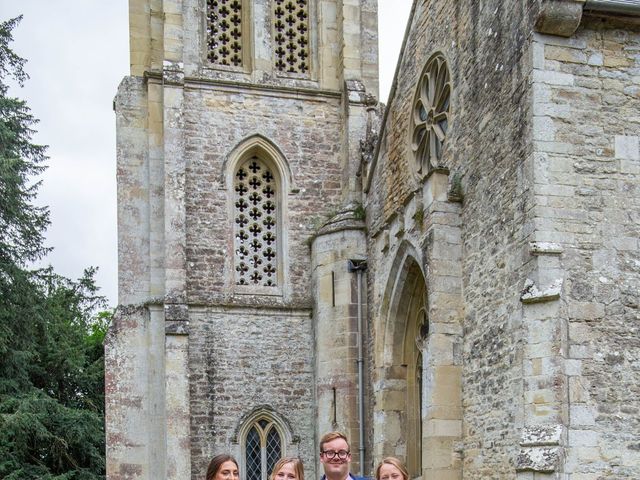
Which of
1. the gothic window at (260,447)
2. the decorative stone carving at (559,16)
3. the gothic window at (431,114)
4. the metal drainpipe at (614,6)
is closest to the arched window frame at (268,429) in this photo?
the gothic window at (260,447)

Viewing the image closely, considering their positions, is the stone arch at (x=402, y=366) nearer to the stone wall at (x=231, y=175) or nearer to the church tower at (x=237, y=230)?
the church tower at (x=237, y=230)

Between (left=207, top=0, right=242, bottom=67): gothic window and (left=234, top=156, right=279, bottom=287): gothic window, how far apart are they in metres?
1.92

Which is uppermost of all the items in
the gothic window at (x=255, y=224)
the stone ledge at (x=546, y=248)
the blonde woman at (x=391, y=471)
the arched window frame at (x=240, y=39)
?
the arched window frame at (x=240, y=39)

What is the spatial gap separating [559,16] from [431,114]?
439 cm

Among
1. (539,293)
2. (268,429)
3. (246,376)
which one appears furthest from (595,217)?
(268,429)

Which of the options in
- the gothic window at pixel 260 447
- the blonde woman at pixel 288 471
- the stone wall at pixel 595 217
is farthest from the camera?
the gothic window at pixel 260 447

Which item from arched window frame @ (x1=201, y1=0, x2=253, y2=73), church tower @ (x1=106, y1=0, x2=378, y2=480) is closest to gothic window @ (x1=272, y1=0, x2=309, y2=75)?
church tower @ (x1=106, y1=0, x2=378, y2=480)

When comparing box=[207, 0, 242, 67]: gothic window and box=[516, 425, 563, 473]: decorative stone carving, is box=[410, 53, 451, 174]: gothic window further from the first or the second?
box=[207, 0, 242, 67]: gothic window

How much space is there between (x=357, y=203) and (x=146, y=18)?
5.09 metres

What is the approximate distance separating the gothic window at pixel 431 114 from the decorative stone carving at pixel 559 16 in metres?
3.45

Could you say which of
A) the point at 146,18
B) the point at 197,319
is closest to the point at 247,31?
the point at 146,18

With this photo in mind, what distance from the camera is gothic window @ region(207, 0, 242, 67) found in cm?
2017

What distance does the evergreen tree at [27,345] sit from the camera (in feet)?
75.9

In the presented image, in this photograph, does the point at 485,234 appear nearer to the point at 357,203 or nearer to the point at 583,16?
the point at 583,16
